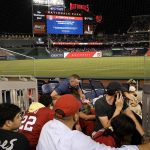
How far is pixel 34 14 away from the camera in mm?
48594

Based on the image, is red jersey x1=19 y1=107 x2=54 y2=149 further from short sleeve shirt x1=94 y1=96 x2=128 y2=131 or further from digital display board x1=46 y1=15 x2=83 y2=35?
digital display board x1=46 y1=15 x2=83 y2=35

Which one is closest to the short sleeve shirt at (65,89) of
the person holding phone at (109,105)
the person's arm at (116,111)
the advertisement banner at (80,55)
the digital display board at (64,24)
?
the person holding phone at (109,105)

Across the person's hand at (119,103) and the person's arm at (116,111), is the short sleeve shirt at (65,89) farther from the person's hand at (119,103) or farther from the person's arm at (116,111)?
the person's hand at (119,103)

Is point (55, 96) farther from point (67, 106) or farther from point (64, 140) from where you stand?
point (64, 140)

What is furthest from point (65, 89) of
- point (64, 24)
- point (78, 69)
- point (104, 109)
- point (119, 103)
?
point (64, 24)

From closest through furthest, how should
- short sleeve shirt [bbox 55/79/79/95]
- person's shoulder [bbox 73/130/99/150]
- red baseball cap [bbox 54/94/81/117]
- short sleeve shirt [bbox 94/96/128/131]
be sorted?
person's shoulder [bbox 73/130/99/150]
red baseball cap [bbox 54/94/81/117]
short sleeve shirt [bbox 94/96/128/131]
short sleeve shirt [bbox 55/79/79/95]

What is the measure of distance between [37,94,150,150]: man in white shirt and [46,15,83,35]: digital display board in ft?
155

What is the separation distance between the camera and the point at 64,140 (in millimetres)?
2652

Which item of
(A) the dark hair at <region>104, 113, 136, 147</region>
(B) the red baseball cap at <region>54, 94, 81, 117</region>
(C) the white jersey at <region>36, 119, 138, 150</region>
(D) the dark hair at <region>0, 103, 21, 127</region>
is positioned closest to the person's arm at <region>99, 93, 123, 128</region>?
(A) the dark hair at <region>104, 113, 136, 147</region>

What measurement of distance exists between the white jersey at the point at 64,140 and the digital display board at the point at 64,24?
47.2 m

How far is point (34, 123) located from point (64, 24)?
4879 centimetres

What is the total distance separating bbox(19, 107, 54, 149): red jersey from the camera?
3779 millimetres

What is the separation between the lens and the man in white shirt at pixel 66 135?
2.58m

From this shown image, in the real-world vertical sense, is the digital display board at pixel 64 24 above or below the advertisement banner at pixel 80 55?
above
